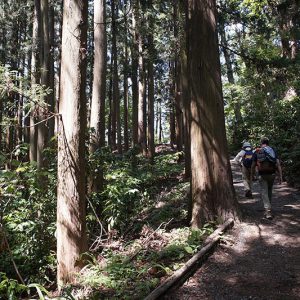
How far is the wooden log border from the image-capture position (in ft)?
14.9

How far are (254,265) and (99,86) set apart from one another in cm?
748

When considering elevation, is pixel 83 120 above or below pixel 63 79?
below

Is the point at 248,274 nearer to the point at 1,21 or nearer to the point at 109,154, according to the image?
the point at 109,154

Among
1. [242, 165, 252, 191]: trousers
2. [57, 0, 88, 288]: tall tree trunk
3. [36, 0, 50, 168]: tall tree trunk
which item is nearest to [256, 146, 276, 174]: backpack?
[242, 165, 252, 191]: trousers

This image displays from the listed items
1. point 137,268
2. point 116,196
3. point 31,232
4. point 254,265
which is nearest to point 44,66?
point 116,196

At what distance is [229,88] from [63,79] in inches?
831

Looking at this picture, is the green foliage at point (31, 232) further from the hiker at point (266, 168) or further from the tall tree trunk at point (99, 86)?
the hiker at point (266, 168)

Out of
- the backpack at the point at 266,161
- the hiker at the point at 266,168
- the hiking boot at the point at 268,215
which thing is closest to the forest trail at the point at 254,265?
the hiking boot at the point at 268,215

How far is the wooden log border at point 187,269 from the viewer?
179 inches

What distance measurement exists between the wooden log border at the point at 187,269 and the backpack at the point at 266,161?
71.2 inches

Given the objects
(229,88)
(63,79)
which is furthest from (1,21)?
(63,79)

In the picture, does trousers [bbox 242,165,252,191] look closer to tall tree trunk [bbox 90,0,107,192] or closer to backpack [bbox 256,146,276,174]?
backpack [bbox 256,146,276,174]

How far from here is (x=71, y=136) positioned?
6043mm

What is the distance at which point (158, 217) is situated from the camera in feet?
28.7
